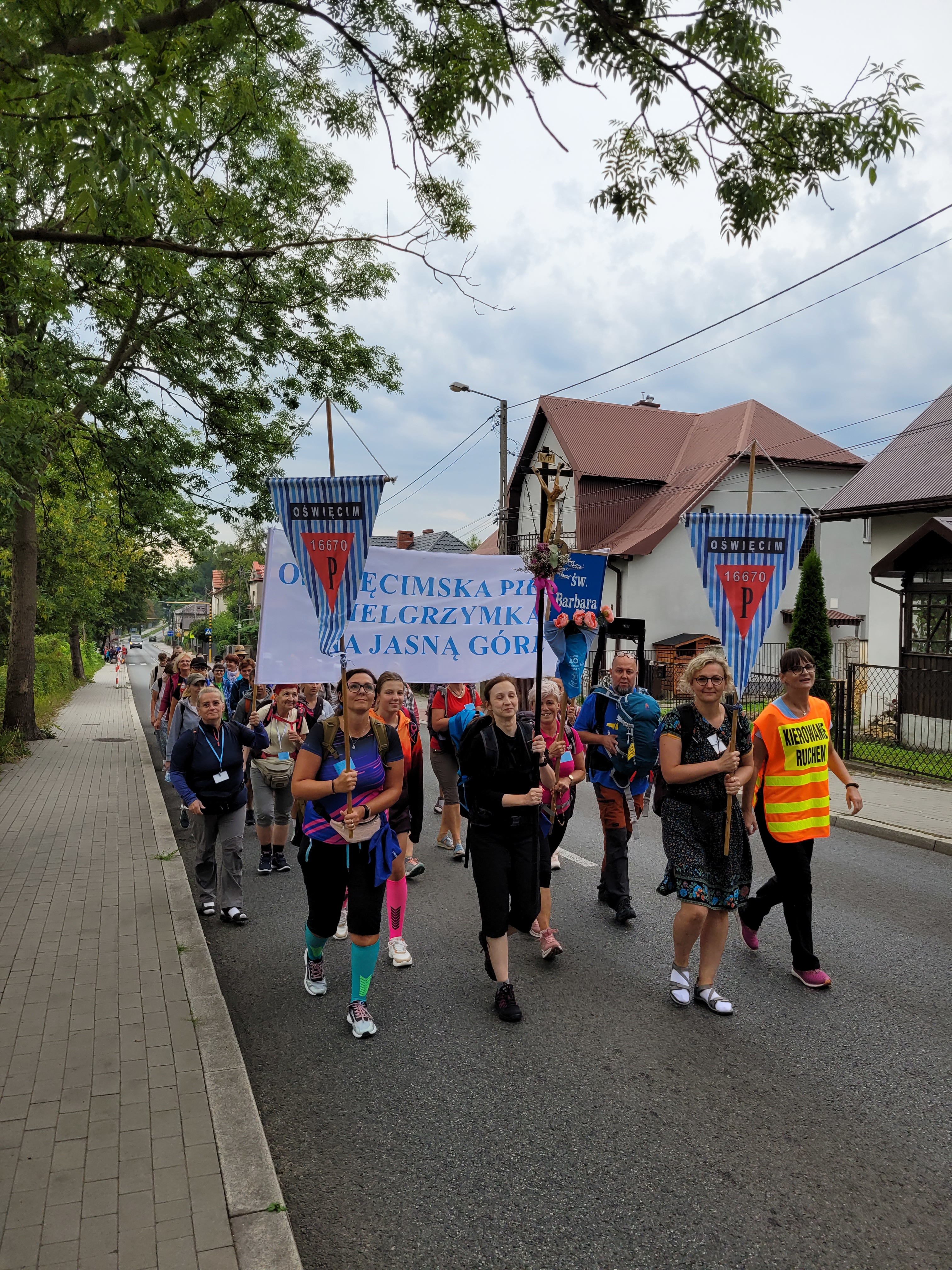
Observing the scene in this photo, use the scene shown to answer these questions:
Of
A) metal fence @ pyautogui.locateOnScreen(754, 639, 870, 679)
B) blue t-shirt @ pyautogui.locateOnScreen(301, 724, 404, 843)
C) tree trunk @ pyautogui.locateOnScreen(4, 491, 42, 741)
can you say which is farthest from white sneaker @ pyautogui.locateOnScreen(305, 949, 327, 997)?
metal fence @ pyautogui.locateOnScreen(754, 639, 870, 679)

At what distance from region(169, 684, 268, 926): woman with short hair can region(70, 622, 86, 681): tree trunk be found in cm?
3834

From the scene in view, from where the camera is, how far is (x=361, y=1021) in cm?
454

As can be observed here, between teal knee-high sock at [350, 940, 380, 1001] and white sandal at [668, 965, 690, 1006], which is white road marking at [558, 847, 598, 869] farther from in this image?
teal knee-high sock at [350, 940, 380, 1001]

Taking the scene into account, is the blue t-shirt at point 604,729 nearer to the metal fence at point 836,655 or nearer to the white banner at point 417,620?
the white banner at point 417,620

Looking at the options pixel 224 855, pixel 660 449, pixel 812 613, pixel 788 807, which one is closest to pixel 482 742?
pixel 788 807

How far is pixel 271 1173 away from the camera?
3.20 meters

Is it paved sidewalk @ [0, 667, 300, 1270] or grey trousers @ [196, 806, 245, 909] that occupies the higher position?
grey trousers @ [196, 806, 245, 909]

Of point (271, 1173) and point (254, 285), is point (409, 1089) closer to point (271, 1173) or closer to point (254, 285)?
point (271, 1173)

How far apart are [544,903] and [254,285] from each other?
27.2 feet

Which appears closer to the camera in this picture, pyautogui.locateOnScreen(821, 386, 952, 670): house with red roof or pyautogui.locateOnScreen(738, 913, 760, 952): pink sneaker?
pyautogui.locateOnScreen(738, 913, 760, 952): pink sneaker

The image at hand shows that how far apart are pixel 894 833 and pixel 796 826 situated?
5.23 m

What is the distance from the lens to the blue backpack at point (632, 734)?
20.6 feet

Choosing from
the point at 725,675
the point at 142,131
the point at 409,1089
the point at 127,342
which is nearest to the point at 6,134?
the point at 142,131

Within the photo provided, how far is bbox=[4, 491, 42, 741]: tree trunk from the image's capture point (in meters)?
17.5
